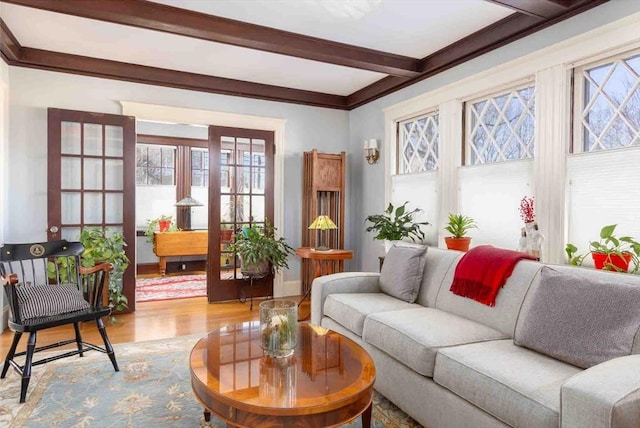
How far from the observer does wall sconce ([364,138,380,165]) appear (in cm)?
485

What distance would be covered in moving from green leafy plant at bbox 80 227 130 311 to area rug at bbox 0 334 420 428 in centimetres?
112

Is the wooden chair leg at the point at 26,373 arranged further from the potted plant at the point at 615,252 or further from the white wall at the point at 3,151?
the potted plant at the point at 615,252

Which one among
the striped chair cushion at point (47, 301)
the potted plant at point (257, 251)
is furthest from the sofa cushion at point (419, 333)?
the potted plant at point (257, 251)

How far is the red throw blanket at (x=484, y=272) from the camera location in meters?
2.36

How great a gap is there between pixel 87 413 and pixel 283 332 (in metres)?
1.25

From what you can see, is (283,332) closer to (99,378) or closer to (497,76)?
(99,378)

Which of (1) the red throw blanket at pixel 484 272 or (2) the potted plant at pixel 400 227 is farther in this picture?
(2) the potted plant at pixel 400 227

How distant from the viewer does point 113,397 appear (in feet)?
7.72

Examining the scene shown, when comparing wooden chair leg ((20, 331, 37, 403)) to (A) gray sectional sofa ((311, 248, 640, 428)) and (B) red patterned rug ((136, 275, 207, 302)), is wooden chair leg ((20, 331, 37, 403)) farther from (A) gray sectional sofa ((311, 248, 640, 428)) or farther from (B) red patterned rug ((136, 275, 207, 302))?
(B) red patterned rug ((136, 275, 207, 302))

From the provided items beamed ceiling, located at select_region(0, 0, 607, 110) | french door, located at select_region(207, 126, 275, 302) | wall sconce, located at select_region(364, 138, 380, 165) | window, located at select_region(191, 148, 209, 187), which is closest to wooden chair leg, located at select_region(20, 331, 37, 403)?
beamed ceiling, located at select_region(0, 0, 607, 110)

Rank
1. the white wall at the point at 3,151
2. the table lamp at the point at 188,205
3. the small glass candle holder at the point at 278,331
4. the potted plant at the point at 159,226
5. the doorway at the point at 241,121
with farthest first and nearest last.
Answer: the table lamp at the point at 188,205 → the potted plant at the point at 159,226 → the doorway at the point at 241,121 → the white wall at the point at 3,151 → the small glass candle holder at the point at 278,331

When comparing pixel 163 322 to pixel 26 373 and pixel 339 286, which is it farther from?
pixel 339 286

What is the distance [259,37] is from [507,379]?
2.93 m

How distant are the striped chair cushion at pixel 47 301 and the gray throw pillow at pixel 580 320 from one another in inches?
106
